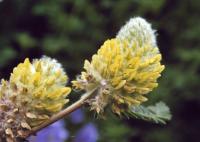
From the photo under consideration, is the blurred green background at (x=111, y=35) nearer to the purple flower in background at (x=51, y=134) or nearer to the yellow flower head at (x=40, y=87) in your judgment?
the purple flower in background at (x=51, y=134)

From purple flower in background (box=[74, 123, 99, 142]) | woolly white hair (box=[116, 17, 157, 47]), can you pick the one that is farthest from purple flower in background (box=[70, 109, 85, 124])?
woolly white hair (box=[116, 17, 157, 47])

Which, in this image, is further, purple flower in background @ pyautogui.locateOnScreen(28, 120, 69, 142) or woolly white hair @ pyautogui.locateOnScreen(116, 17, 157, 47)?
purple flower in background @ pyautogui.locateOnScreen(28, 120, 69, 142)

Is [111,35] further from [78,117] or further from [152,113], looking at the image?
[152,113]

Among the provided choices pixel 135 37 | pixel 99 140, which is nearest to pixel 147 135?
pixel 99 140

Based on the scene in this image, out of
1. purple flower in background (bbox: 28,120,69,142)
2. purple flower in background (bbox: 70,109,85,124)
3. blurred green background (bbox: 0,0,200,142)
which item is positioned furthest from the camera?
blurred green background (bbox: 0,0,200,142)

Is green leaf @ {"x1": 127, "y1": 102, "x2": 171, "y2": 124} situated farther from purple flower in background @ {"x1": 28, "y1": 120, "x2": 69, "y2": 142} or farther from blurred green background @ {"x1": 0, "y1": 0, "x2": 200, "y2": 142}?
blurred green background @ {"x1": 0, "y1": 0, "x2": 200, "y2": 142}

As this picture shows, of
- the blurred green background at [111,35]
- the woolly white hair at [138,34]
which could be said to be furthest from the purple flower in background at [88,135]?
the woolly white hair at [138,34]
